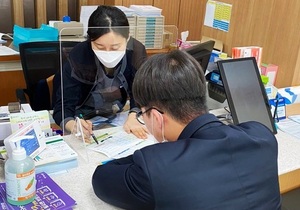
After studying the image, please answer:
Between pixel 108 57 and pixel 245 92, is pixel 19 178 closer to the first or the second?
pixel 108 57

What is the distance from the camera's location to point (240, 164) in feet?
2.93

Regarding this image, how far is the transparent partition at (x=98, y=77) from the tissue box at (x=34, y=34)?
1112mm

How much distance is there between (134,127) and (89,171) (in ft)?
1.24

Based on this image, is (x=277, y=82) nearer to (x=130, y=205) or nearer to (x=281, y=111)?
(x=281, y=111)

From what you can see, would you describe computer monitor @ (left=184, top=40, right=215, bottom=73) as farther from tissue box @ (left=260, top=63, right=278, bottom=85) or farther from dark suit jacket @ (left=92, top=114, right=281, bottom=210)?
dark suit jacket @ (left=92, top=114, right=281, bottom=210)

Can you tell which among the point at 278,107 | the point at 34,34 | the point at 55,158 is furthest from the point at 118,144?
the point at 34,34

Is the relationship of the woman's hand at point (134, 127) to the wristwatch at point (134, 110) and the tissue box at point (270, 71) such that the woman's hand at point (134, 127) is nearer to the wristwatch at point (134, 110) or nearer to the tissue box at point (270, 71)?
the wristwatch at point (134, 110)

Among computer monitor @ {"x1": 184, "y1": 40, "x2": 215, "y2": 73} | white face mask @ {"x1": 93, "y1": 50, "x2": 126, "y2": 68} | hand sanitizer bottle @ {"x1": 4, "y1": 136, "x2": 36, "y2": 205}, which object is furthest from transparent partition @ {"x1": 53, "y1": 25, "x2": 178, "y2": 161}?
hand sanitizer bottle @ {"x1": 4, "y1": 136, "x2": 36, "y2": 205}

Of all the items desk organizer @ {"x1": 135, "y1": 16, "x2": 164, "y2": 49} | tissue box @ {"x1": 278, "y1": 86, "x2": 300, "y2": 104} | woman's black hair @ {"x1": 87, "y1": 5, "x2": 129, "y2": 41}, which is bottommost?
tissue box @ {"x1": 278, "y1": 86, "x2": 300, "y2": 104}

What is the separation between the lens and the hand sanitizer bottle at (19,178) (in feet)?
3.33

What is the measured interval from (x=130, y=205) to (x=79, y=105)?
79 cm

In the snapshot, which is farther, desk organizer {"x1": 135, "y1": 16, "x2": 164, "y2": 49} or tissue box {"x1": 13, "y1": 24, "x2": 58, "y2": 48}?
tissue box {"x1": 13, "y1": 24, "x2": 58, "y2": 48}

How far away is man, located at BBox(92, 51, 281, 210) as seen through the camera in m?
0.84

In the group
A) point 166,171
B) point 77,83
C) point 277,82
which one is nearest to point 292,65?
point 277,82
